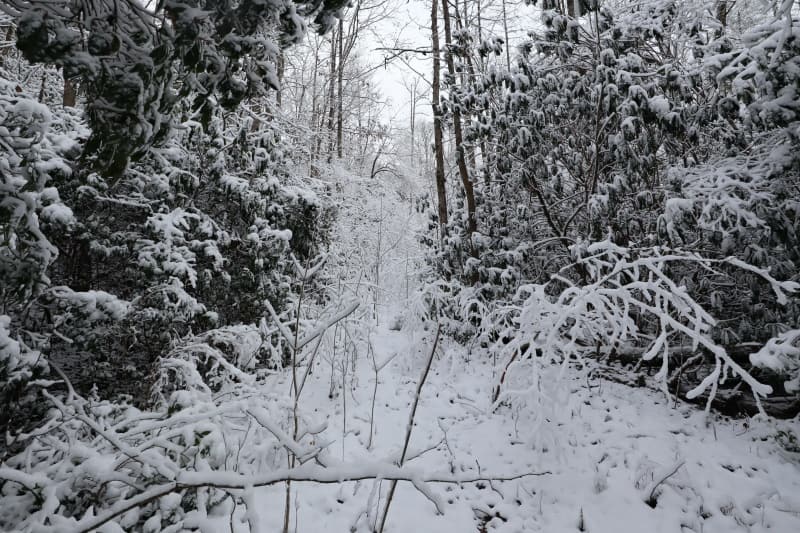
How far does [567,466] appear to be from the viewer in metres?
3.52

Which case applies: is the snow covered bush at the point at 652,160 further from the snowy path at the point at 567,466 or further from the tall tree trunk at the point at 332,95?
the tall tree trunk at the point at 332,95

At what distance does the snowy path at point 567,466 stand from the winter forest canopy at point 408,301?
0.09ft

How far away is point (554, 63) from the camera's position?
6148 mm

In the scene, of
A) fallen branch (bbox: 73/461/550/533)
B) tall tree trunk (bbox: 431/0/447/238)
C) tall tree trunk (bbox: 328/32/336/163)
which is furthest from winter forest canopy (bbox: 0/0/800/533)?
tall tree trunk (bbox: 328/32/336/163)

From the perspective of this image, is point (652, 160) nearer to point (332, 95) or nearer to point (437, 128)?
point (437, 128)

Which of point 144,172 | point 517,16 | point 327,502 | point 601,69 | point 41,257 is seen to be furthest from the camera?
point 517,16

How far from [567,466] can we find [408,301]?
3.57m

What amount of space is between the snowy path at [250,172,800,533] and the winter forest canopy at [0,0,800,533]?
29 millimetres

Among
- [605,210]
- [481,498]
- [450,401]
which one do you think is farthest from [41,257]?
[605,210]

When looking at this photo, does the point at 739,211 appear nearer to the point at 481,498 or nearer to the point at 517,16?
the point at 481,498

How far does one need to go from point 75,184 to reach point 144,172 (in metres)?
0.68

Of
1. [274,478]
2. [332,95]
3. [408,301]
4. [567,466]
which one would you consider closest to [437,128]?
[408,301]

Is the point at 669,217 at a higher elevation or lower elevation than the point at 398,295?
higher

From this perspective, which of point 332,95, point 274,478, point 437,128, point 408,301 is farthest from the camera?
point 332,95
